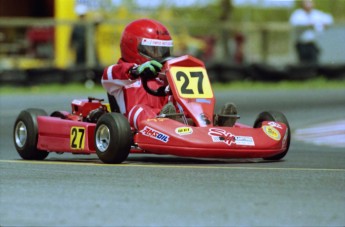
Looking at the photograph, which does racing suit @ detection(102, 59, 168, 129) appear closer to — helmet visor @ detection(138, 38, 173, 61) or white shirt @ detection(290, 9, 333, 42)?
helmet visor @ detection(138, 38, 173, 61)

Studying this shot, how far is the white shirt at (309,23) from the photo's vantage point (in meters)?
22.4

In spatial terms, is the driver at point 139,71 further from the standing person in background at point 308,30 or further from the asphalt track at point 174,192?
the standing person in background at point 308,30

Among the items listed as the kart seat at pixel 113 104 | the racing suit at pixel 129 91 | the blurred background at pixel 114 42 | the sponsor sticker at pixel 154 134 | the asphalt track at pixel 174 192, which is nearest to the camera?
the asphalt track at pixel 174 192

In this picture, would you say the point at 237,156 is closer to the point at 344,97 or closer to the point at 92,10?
the point at 344,97

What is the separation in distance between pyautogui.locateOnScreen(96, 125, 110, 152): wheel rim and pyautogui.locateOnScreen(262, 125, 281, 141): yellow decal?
1209 mm

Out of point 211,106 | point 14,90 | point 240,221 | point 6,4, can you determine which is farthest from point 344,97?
point 240,221

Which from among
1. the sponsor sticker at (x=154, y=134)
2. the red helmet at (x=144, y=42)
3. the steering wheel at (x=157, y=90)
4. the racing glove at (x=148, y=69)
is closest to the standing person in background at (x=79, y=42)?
the red helmet at (x=144, y=42)

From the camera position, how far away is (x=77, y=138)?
27.6 ft

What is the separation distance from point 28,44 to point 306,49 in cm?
592

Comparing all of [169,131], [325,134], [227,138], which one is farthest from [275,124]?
[325,134]

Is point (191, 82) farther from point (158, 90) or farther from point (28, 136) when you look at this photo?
point (28, 136)

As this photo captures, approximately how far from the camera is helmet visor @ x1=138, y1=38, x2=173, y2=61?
29.0ft

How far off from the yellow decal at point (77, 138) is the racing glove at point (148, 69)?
0.64m

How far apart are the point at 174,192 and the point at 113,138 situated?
1.60 m
